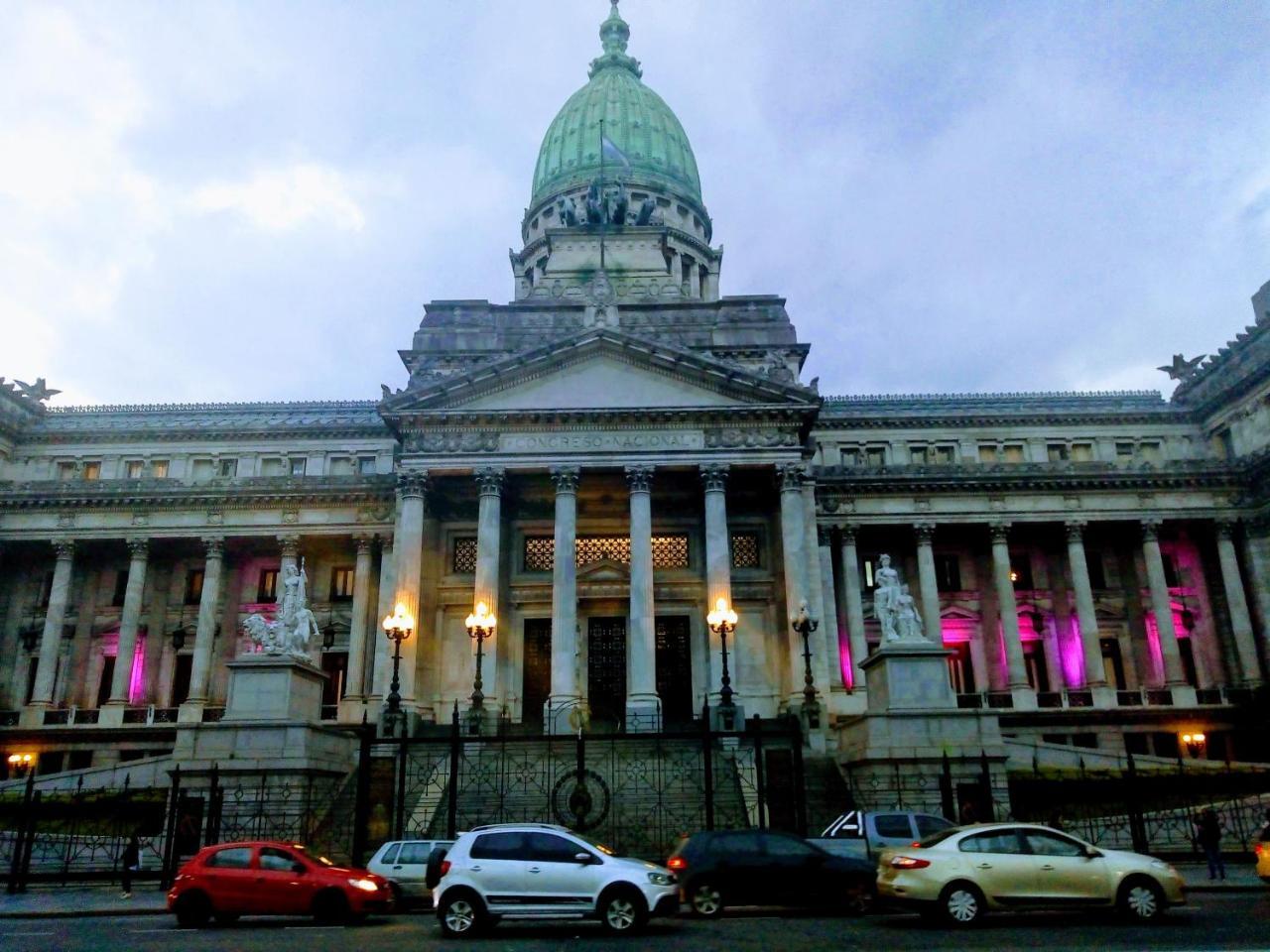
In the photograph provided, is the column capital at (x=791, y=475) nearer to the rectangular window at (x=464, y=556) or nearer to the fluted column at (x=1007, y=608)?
the rectangular window at (x=464, y=556)

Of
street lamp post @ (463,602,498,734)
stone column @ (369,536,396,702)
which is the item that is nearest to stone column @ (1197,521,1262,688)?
street lamp post @ (463,602,498,734)

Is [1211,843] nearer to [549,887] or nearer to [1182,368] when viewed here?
[549,887]

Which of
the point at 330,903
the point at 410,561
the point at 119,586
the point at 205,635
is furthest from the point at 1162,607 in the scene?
the point at 119,586

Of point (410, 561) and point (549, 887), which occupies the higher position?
point (410, 561)

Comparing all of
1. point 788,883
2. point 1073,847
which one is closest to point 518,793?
point 788,883

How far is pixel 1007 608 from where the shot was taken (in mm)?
49125

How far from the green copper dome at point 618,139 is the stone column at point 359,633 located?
3643 centimetres

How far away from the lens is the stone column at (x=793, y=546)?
39.3 meters

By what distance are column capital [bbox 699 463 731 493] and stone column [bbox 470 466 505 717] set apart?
8.23 metres

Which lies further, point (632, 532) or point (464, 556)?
point (464, 556)

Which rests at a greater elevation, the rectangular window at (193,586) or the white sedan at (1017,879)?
the rectangular window at (193,586)

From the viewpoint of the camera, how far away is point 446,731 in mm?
35812

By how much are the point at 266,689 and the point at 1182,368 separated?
53.4 m

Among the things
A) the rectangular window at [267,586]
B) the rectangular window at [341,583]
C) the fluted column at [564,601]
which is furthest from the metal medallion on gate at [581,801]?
the rectangular window at [267,586]
